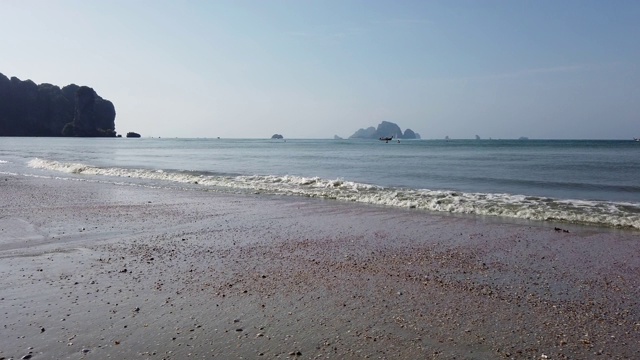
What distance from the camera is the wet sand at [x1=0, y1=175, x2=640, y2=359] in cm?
467

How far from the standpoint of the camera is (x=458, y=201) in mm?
15273

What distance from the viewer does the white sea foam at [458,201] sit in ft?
42.0

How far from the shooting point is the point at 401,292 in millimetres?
6348

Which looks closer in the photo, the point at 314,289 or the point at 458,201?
the point at 314,289

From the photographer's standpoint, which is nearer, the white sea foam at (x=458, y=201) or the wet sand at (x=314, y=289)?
the wet sand at (x=314, y=289)

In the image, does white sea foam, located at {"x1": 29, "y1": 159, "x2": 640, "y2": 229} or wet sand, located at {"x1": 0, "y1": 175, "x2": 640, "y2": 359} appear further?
white sea foam, located at {"x1": 29, "y1": 159, "x2": 640, "y2": 229}

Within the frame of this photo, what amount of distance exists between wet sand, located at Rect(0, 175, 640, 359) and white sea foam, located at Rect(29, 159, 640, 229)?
1469 millimetres

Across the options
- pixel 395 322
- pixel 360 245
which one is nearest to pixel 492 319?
pixel 395 322

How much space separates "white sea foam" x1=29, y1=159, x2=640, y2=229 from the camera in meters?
12.8

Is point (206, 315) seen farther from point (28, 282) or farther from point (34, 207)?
point (34, 207)

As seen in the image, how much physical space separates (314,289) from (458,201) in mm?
9991

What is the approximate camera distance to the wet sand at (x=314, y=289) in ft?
15.3

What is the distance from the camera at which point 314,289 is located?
6465mm

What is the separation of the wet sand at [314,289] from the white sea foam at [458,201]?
4.82 feet
